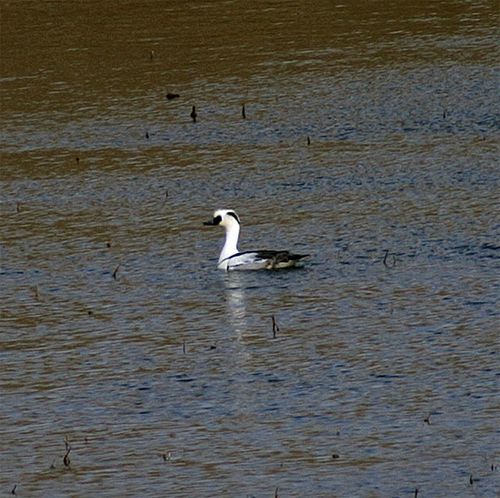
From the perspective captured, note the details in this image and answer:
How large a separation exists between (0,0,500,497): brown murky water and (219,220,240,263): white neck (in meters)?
0.20

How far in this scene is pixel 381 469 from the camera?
10.2 meters

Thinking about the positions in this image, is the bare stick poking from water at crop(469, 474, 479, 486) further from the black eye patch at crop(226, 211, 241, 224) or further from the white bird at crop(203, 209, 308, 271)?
the black eye patch at crop(226, 211, 241, 224)

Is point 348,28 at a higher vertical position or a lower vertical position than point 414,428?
lower

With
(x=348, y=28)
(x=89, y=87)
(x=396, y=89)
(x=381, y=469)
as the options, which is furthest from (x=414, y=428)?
(x=348, y=28)

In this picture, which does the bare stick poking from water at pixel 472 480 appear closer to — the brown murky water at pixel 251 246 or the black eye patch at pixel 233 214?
the brown murky water at pixel 251 246

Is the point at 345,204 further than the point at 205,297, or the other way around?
the point at 345,204

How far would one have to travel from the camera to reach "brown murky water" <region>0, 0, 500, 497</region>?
425 inches

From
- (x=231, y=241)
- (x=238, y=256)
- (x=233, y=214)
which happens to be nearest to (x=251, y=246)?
(x=233, y=214)

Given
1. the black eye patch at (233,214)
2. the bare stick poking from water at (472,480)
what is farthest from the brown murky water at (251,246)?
the black eye patch at (233,214)

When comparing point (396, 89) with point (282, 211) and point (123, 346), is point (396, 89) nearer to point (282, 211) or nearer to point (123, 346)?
point (282, 211)

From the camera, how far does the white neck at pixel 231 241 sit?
16.1 m

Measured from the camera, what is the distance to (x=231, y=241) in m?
16.2

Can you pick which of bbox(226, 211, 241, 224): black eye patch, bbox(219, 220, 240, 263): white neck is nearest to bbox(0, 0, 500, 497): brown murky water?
bbox(219, 220, 240, 263): white neck

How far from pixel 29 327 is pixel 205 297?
5.24 feet
